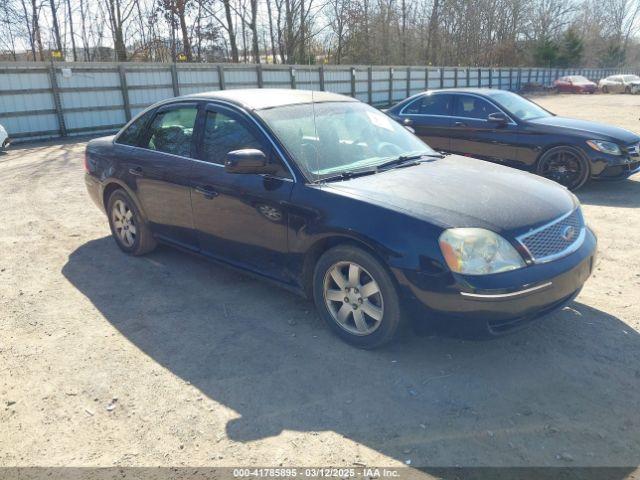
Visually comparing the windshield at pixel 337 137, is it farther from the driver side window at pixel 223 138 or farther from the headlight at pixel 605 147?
the headlight at pixel 605 147

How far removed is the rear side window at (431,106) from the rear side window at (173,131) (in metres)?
5.62

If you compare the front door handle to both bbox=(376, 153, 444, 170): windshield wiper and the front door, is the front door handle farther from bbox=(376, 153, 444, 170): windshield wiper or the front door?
bbox=(376, 153, 444, 170): windshield wiper

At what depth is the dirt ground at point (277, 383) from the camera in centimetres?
262

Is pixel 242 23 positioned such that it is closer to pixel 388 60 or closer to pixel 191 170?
pixel 388 60

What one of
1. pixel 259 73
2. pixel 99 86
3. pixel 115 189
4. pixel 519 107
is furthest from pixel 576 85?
pixel 115 189

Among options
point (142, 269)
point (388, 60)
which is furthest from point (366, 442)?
point (388, 60)

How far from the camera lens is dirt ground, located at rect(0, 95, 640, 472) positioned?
2615mm

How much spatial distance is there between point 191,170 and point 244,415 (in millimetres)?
2266

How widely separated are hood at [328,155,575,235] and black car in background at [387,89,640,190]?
4.37 meters

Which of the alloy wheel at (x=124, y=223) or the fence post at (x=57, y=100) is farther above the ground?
the fence post at (x=57, y=100)

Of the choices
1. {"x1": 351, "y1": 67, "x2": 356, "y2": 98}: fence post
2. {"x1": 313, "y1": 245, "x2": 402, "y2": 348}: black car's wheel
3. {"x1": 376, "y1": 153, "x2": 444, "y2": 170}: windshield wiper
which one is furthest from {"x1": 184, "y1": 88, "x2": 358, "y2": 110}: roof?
{"x1": 351, "y1": 67, "x2": 356, "y2": 98}: fence post

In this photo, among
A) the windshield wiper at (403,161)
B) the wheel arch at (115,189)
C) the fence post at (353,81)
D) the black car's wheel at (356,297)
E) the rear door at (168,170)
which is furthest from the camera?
the fence post at (353,81)

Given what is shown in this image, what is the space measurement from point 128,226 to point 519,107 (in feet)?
21.5

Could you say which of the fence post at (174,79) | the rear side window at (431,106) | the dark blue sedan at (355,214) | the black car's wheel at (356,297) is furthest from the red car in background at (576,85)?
the black car's wheel at (356,297)
